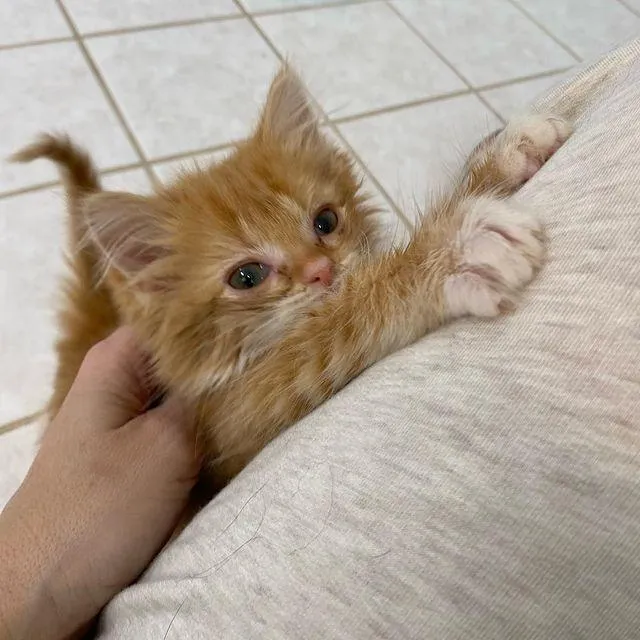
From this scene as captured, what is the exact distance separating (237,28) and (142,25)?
286 millimetres

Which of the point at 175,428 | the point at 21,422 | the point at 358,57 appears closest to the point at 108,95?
the point at 358,57

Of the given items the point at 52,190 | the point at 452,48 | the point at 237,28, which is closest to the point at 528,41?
the point at 452,48

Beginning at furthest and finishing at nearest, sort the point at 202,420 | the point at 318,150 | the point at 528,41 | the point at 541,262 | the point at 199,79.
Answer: the point at 528,41, the point at 199,79, the point at 318,150, the point at 202,420, the point at 541,262

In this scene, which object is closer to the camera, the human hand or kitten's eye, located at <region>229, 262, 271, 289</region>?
the human hand

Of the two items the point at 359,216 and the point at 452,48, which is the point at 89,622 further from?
the point at 452,48

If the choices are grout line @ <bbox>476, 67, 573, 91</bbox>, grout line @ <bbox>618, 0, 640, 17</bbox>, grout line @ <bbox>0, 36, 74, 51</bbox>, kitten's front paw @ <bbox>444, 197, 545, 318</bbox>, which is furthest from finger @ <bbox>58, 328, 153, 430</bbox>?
grout line @ <bbox>618, 0, 640, 17</bbox>

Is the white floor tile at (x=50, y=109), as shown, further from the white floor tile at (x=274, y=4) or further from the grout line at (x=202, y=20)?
the white floor tile at (x=274, y=4)

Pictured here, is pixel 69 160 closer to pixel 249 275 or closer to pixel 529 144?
pixel 249 275

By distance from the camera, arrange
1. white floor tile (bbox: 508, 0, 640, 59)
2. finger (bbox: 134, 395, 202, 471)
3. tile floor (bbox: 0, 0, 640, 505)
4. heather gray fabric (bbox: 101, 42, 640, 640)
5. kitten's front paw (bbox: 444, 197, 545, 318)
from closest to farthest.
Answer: heather gray fabric (bbox: 101, 42, 640, 640), kitten's front paw (bbox: 444, 197, 545, 318), finger (bbox: 134, 395, 202, 471), tile floor (bbox: 0, 0, 640, 505), white floor tile (bbox: 508, 0, 640, 59)

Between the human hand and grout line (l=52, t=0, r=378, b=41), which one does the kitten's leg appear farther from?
grout line (l=52, t=0, r=378, b=41)

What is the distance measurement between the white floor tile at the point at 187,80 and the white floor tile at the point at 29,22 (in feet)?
0.41

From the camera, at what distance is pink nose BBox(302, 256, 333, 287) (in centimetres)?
92

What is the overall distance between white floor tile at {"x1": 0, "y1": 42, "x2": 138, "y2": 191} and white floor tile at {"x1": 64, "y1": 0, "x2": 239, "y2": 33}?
0.45 ft

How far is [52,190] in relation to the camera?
1555 millimetres
